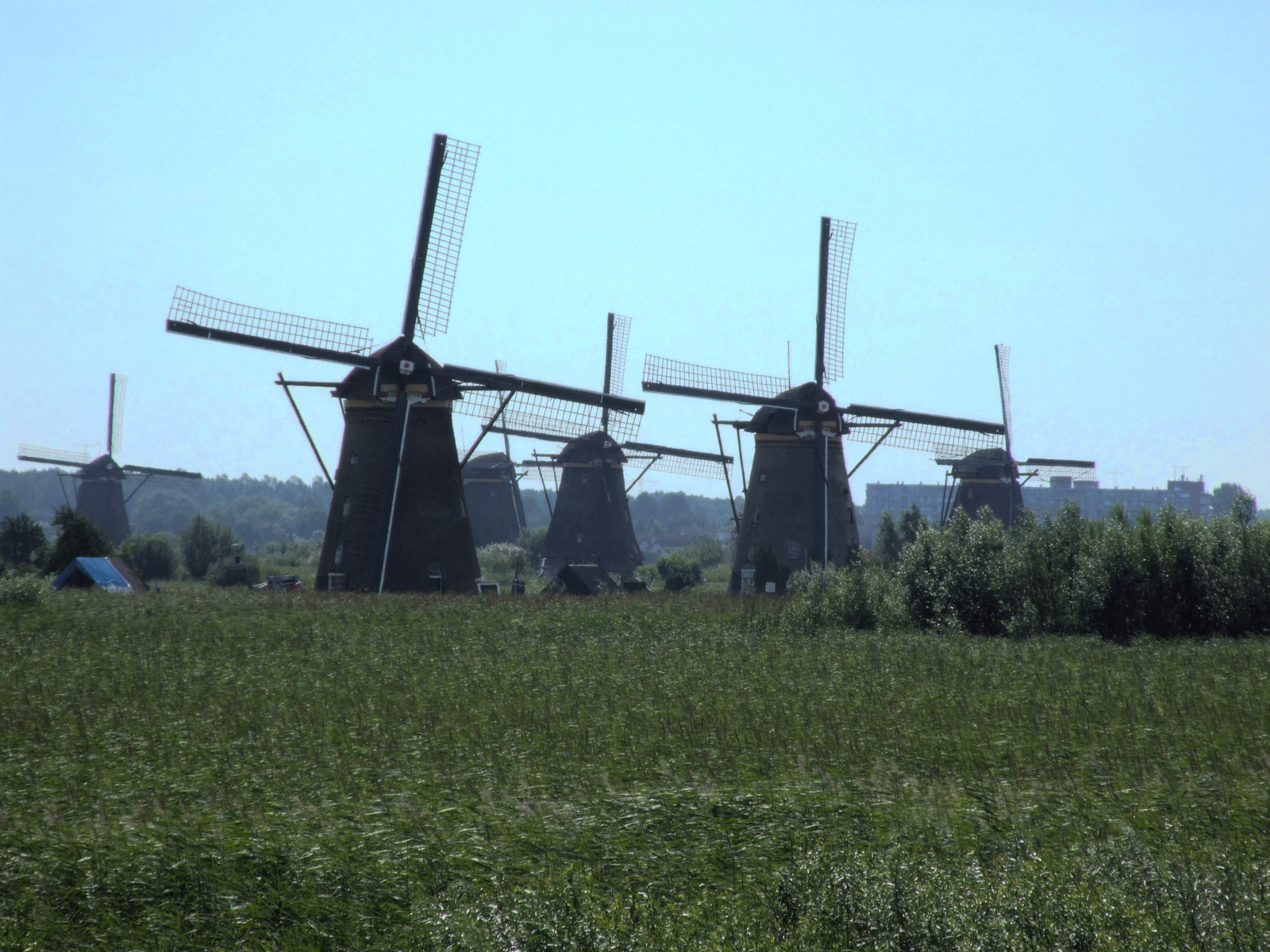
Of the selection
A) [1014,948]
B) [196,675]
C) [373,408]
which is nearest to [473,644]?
[196,675]

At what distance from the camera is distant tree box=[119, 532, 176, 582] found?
192 feet

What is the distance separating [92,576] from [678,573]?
25.6 m

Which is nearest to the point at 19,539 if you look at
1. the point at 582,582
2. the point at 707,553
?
the point at 582,582

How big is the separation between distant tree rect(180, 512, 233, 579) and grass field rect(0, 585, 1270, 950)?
3917 cm

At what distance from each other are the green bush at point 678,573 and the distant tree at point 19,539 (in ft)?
91.6

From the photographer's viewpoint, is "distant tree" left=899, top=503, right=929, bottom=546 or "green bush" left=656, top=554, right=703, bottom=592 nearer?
"green bush" left=656, top=554, right=703, bottom=592

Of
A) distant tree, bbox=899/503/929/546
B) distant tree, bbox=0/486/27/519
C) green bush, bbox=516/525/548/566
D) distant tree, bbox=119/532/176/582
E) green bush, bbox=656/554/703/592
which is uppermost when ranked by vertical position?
distant tree, bbox=0/486/27/519

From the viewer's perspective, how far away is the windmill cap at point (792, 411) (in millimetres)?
41125

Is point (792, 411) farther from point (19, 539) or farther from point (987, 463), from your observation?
point (19, 539)

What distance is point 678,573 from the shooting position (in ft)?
177

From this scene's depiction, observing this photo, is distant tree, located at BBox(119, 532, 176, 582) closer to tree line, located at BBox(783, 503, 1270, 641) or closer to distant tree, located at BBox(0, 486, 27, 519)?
tree line, located at BBox(783, 503, 1270, 641)

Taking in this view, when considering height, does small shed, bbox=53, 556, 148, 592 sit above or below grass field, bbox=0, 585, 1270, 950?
above

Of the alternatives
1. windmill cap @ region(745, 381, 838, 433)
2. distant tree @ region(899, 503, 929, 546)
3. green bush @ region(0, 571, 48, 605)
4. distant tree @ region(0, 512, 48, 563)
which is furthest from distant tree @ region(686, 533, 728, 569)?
green bush @ region(0, 571, 48, 605)

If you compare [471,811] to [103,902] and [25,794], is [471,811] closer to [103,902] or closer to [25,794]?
[103,902]
